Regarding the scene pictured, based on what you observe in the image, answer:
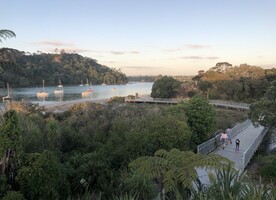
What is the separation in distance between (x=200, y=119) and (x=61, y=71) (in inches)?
4817

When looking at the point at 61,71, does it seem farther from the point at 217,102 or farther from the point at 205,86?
the point at 217,102

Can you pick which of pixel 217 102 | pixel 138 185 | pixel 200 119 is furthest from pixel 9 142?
pixel 217 102

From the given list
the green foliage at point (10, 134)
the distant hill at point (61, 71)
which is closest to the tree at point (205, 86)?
the distant hill at point (61, 71)

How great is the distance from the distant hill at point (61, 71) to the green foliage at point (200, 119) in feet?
207

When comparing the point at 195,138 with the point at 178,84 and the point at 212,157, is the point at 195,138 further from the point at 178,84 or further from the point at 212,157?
the point at 178,84

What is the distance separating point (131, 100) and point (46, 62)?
81.9 m

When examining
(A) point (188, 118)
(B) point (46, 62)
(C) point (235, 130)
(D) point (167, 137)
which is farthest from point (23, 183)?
(B) point (46, 62)

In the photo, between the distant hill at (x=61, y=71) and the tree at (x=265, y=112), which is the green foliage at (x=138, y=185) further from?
the distant hill at (x=61, y=71)

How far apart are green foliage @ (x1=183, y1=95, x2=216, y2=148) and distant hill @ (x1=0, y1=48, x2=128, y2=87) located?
207ft

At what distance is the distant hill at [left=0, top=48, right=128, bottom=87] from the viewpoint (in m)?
107

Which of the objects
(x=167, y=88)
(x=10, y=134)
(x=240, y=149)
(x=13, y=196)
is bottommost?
(x=240, y=149)

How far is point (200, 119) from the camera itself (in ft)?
53.2

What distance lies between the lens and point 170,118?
1313 cm

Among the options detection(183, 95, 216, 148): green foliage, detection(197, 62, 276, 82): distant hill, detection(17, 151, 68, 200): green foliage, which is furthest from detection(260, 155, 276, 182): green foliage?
detection(197, 62, 276, 82): distant hill
